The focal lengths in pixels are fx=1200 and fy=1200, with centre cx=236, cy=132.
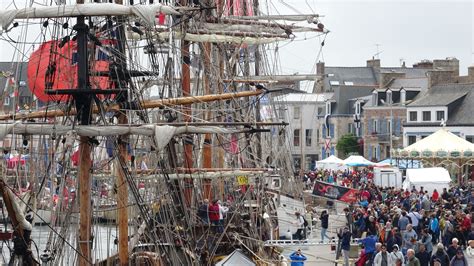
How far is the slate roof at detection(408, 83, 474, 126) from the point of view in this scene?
80.6 m

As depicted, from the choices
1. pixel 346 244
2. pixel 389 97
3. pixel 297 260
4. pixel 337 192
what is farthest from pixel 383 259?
pixel 389 97

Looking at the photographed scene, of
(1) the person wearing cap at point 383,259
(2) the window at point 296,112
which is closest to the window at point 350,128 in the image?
(2) the window at point 296,112

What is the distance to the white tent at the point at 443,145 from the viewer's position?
60.3 m

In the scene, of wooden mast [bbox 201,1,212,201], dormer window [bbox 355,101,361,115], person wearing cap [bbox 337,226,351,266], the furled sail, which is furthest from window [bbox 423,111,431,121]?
the furled sail

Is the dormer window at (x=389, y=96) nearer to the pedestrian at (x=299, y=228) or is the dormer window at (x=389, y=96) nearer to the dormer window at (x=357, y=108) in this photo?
the dormer window at (x=357, y=108)

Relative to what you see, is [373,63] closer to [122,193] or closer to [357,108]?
[357,108]

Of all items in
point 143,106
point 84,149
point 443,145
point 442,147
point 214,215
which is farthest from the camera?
point 443,145

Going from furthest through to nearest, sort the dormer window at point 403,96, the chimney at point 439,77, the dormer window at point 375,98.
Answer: the dormer window at point 375,98 < the dormer window at point 403,96 < the chimney at point 439,77

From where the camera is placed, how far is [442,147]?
60500 mm

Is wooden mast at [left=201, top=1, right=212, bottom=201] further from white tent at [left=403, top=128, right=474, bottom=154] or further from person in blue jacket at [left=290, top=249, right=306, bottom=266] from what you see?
white tent at [left=403, top=128, right=474, bottom=154]

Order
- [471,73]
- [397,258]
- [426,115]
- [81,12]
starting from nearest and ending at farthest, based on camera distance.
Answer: [81,12] → [397,258] → [426,115] → [471,73]

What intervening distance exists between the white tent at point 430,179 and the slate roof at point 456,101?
79.6 ft

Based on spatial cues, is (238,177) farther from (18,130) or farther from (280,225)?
(18,130)

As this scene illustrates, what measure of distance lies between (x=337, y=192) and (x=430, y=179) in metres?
4.77
